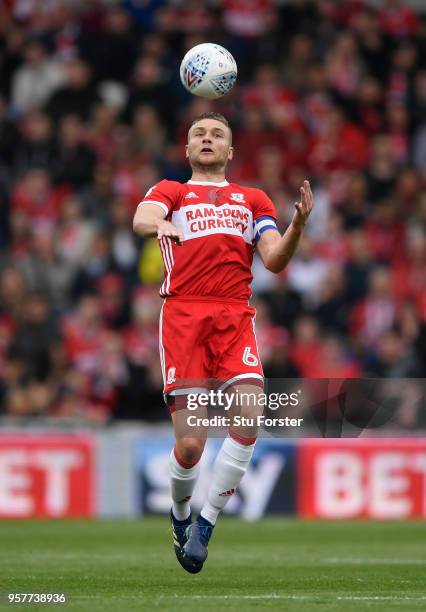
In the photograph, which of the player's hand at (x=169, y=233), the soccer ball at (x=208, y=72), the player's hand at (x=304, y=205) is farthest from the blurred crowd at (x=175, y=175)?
the player's hand at (x=169, y=233)

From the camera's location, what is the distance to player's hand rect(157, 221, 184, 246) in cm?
700

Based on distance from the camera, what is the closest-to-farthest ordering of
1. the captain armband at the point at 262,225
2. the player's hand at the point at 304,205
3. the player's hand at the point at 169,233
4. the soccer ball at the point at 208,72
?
the player's hand at the point at 169,233 → the player's hand at the point at 304,205 → the captain armband at the point at 262,225 → the soccer ball at the point at 208,72

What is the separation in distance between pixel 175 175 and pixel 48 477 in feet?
13.4

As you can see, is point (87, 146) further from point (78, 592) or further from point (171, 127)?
point (78, 592)

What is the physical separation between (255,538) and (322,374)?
3.13 m

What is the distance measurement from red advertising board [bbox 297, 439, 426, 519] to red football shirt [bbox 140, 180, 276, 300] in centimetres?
669

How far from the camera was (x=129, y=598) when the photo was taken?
7.04 m

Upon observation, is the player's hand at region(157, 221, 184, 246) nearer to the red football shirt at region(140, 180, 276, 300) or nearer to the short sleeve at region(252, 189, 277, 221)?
the red football shirt at region(140, 180, 276, 300)

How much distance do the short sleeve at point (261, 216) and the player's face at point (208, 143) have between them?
11.6 inches

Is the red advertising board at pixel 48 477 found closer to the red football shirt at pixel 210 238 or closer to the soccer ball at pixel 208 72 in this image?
the soccer ball at pixel 208 72

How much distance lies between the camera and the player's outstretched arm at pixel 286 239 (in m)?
7.24

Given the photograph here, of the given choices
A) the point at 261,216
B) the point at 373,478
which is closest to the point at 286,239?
the point at 261,216

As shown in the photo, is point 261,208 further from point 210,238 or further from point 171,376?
point 171,376

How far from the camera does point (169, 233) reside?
7.01 metres
